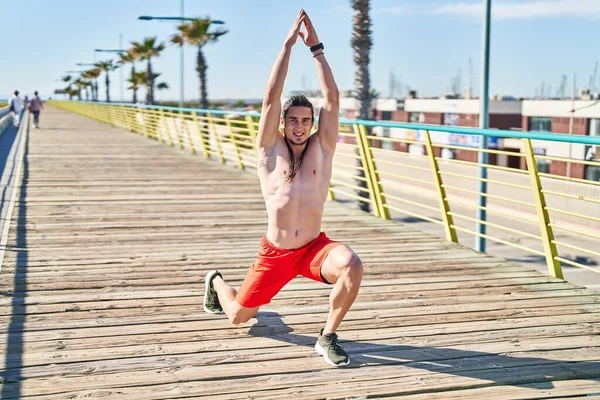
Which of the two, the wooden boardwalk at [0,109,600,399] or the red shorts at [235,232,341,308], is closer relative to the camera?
the wooden boardwalk at [0,109,600,399]

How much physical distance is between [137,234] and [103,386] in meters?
4.46

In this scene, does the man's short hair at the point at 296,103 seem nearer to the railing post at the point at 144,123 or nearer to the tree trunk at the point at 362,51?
the tree trunk at the point at 362,51

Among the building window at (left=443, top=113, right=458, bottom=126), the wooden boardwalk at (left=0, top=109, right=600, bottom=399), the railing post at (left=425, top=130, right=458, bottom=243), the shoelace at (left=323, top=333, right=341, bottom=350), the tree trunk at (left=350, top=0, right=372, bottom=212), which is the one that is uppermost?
the tree trunk at (left=350, top=0, right=372, bottom=212)

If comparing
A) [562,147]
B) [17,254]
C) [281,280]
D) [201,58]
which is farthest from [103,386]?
[562,147]

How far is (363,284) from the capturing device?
6.13 m

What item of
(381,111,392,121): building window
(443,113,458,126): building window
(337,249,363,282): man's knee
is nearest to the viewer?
(337,249,363,282): man's knee

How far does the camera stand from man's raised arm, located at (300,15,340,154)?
4.43 meters

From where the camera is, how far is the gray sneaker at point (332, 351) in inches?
167

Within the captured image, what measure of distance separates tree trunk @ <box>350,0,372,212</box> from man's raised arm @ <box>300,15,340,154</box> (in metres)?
17.5

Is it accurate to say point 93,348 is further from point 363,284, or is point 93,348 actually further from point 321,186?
point 363,284

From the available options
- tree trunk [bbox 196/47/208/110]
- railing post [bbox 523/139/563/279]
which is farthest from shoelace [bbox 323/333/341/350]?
tree trunk [bbox 196/47/208/110]

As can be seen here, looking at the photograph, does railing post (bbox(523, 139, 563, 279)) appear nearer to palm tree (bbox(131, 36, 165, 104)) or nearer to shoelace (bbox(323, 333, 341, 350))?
shoelace (bbox(323, 333, 341, 350))

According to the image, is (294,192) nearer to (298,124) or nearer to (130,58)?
(298,124)

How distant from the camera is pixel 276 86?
14.2 feet
